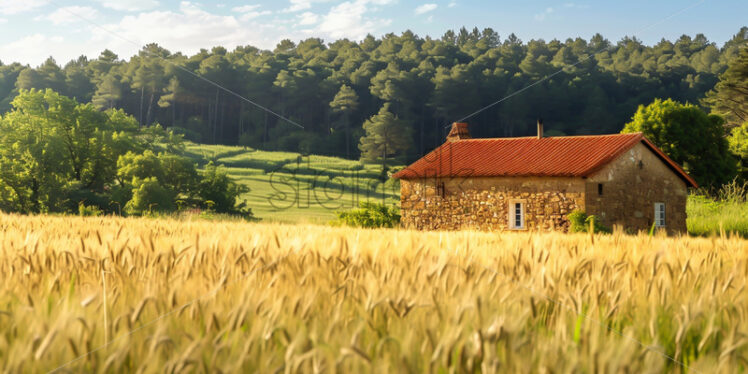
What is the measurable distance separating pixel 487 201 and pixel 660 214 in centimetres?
856

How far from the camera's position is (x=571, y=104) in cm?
9881

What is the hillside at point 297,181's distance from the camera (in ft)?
176

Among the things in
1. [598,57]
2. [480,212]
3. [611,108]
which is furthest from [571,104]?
[480,212]

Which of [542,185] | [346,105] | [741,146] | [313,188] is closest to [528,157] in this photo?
[542,185]

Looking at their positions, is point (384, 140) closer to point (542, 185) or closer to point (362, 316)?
point (542, 185)

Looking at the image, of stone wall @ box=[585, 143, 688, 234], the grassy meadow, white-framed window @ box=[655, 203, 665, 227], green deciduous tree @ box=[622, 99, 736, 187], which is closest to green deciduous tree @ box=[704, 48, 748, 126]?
green deciduous tree @ box=[622, 99, 736, 187]

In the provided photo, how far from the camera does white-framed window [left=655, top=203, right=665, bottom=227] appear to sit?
95.9ft

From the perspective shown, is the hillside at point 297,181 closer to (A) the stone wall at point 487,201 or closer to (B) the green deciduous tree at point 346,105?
(B) the green deciduous tree at point 346,105

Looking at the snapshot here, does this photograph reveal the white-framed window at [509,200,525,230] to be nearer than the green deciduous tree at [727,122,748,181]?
Yes

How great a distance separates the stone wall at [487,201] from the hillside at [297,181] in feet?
52.0

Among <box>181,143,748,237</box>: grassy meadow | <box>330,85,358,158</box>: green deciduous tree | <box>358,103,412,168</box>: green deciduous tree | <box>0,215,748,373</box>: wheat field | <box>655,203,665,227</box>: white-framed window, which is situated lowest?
<box>0,215,748,373</box>: wheat field

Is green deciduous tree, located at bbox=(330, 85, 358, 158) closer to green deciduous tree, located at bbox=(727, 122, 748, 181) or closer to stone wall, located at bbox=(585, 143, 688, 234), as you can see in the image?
green deciduous tree, located at bbox=(727, 122, 748, 181)

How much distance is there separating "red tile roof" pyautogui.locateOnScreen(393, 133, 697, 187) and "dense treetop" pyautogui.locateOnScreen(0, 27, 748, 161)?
176ft

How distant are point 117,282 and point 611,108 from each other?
337 feet
